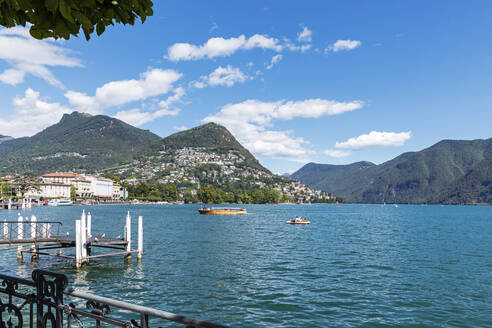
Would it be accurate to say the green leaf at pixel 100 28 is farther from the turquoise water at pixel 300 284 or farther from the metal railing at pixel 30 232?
the metal railing at pixel 30 232

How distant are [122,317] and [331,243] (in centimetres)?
3772

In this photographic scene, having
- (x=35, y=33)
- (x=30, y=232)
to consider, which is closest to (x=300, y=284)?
(x=35, y=33)

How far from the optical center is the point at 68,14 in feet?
13.0

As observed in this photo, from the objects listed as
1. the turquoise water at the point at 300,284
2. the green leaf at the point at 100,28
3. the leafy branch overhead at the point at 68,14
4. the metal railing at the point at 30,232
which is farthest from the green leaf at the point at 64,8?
the metal railing at the point at 30,232

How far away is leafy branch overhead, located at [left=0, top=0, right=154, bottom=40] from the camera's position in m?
4.27

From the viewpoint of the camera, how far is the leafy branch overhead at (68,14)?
427 cm

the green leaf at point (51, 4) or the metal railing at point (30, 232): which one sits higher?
Answer: the green leaf at point (51, 4)

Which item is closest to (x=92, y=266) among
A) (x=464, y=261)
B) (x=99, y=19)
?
(x=99, y=19)

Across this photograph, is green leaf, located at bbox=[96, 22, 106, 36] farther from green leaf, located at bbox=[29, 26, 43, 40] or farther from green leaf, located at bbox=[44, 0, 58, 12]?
green leaf, located at bbox=[44, 0, 58, 12]

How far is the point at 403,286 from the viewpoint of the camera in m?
25.2

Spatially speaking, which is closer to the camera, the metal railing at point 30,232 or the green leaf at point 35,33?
the green leaf at point 35,33

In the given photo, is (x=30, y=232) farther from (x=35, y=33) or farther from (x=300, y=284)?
(x=35, y=33)

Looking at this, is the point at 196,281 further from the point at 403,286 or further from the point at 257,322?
the point at 403,286

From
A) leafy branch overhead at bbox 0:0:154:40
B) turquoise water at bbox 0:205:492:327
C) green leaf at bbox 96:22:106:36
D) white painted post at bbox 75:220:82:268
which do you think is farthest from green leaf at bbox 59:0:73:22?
white painted post at bbox 75:220:82:268
